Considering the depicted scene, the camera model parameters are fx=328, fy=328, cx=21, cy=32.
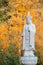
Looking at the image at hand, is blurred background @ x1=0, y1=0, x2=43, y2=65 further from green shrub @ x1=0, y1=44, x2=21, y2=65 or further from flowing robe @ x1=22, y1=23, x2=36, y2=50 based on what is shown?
flowing robe @ x1=22, y1=23, x2=36, y2=50

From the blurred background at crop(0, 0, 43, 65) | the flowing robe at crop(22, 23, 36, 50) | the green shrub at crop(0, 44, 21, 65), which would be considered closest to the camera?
the flowing robe at crop(22, 23, 36, 50)

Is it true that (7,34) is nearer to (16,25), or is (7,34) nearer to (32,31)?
(16,25)

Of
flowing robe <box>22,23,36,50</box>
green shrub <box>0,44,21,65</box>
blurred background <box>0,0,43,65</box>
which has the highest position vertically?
blurred background <box>0,0,43,65</box>

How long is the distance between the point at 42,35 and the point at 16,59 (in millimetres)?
2286

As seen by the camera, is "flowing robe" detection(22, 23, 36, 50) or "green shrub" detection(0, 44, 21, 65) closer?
"flowing robe" detection(22, 23, 36, 50)

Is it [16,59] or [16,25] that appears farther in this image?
[16,25]

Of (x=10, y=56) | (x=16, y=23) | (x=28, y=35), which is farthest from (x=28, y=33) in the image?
(x=16, y=23)

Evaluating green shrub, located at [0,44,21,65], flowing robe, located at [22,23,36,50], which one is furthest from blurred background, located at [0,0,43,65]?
flowing robe, located at [22,23,36,50]

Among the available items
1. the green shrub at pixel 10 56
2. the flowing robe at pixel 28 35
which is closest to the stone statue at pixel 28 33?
the flowing robe at pixel 28 35

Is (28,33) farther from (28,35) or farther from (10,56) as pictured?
(10,56)

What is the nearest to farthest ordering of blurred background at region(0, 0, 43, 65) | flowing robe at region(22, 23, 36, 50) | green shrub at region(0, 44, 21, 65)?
flowing robe at region(22, 23, 36, 50), green shrub at region(0, 44, 21, 65), blurred background at region(0, 0, 43, 65)

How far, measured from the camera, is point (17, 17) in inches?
711

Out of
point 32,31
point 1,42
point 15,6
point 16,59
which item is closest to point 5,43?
point 1,42

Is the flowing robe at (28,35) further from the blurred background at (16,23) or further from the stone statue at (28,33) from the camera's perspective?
the blurred background at (16,23)
